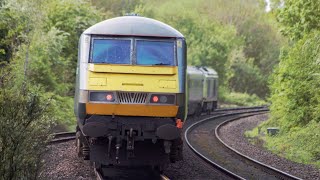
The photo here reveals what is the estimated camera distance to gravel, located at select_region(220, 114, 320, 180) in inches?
580

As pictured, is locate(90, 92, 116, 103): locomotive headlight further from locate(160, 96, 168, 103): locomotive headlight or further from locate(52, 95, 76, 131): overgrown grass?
locate(52, 95, 76, 131): overgrown grass

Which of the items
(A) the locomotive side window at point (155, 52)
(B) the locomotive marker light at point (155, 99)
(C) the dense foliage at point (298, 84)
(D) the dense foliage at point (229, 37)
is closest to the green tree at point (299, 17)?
(C) the dense foliage at point (298, 84)

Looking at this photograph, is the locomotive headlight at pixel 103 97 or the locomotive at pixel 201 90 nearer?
the locomotive headlight at pixel 103 97

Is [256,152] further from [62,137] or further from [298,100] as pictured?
[62,137]

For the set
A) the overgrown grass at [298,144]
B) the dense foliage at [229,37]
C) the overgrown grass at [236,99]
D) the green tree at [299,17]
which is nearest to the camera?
the overgrown grass at [298,144]

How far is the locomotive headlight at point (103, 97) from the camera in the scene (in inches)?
431

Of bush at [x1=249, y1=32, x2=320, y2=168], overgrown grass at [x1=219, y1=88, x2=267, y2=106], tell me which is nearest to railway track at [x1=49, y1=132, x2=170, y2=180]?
bush at [x1=249, y1=32, x2=320, y2=168]

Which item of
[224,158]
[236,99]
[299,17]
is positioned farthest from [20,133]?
[236,99]

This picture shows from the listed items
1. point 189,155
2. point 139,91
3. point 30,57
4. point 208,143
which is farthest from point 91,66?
point 30,57

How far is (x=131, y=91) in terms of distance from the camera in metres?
11.0

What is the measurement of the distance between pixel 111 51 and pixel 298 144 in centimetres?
→ 991

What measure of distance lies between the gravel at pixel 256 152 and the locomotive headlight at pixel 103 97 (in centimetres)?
550

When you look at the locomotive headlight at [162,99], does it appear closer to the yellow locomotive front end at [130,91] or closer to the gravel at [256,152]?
the yellow locomotive front end at [130,91]

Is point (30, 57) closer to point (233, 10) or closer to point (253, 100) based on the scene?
point (253, 100)
